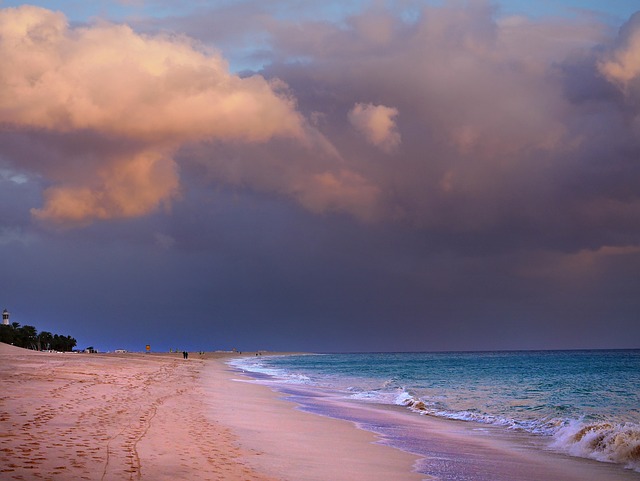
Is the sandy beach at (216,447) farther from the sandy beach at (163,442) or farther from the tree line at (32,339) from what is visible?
the tree line at (32,339)

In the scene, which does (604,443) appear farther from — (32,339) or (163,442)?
(32,339)

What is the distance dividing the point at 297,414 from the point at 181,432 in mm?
10499

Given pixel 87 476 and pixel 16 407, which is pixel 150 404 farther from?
pixel 87 476

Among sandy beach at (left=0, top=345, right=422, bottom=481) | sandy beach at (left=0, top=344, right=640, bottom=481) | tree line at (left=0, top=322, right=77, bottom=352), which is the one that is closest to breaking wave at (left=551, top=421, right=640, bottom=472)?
sandy beach at (left=0, top=344, right=640, bottom=481)

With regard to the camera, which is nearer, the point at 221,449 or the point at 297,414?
the point at 221,449

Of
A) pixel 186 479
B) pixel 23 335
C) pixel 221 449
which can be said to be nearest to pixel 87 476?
pixel 186 479

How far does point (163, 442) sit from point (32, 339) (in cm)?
14102

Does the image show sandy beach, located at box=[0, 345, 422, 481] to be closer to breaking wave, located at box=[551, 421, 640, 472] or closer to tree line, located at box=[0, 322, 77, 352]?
→ breaking wave, located at box=[551, 421, 640, 472]

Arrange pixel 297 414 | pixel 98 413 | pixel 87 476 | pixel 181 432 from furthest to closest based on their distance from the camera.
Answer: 1. pixel 297 414
2. pixel 98 413
3. pixel 181 432
4. pixel 87 476

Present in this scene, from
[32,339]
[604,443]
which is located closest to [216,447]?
[604,443]

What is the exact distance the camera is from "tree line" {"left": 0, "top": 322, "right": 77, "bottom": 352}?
397 feet

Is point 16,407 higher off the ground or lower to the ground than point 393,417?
higher

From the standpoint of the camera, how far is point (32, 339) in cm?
13838

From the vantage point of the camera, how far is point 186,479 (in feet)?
33.3
